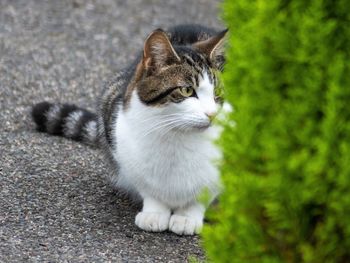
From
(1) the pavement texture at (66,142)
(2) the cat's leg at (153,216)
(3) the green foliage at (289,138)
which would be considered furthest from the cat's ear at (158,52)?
(3) the green foliage at (289,138)

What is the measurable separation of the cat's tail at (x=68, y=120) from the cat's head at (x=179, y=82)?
1.15 m

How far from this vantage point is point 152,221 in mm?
4605

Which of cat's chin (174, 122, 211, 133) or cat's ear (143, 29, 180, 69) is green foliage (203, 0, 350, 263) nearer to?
cat's chin (174, 122, 211, 133)

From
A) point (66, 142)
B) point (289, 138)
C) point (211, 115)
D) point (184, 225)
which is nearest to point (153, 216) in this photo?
point (184, 225)

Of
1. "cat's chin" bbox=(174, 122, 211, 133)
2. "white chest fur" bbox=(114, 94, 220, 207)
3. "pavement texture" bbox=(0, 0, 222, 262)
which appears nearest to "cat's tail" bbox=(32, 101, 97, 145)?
"pavement texture" bbox=(0, 0, 222, 262)

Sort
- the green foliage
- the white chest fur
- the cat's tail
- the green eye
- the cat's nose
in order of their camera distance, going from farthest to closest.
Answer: the cat's tail, the white chest fur, the green eye, the cat's nose, the green foliage

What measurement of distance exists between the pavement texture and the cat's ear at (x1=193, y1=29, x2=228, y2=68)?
3.18 ft

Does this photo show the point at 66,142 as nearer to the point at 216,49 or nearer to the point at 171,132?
the point at 171,132

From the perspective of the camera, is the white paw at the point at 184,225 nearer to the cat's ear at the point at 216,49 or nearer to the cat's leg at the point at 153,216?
the cat's leg at the point at 153,216

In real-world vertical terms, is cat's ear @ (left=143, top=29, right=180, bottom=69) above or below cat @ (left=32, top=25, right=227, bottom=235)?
above

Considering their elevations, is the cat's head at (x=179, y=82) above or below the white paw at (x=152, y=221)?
above

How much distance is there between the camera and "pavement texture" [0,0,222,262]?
4.35 metres

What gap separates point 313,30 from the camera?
2723 millimetres

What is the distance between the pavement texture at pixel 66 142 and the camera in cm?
435
